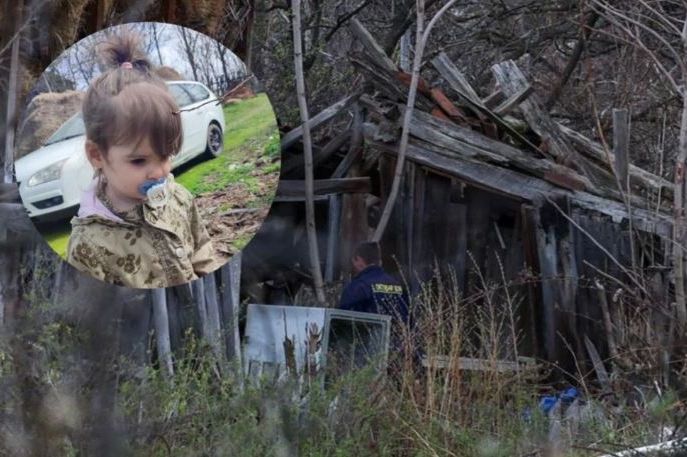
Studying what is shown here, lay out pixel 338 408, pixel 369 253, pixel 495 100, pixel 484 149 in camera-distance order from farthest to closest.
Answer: pixel 495 100 → pixel 484 149 → pixel 369 253 → pixel 338 408

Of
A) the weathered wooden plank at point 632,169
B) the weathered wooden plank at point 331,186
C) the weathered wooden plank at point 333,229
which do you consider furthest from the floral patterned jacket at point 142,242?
the weathered wooden plank at point 333,229

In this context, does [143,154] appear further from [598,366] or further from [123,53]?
[598,366]

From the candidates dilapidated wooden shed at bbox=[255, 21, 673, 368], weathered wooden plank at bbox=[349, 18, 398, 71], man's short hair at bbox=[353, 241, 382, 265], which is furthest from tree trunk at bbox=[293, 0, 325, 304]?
weathered wooden plank at bbox=[349, 18, 398, 71]

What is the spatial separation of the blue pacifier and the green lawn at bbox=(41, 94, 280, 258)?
0.29 feet

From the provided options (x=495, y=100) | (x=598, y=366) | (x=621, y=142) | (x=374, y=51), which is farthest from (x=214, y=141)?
(x=495, y=100)

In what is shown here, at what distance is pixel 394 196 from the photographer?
9.11m

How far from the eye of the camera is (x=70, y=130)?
489 cm

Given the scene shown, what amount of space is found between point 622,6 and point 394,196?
3025 millimetres

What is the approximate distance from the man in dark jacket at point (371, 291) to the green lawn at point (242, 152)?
2.58 m

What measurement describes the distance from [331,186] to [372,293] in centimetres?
200

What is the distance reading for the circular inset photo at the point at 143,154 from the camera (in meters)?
4.90

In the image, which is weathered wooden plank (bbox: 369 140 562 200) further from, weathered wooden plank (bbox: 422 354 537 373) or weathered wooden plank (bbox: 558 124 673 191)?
weathered wooden plank (bbox: 422 354 537 373)

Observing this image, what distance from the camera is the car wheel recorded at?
5289 millimetres

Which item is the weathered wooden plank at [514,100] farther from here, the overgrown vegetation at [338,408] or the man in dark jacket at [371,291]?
the overgrown vegetation at [338,408]
